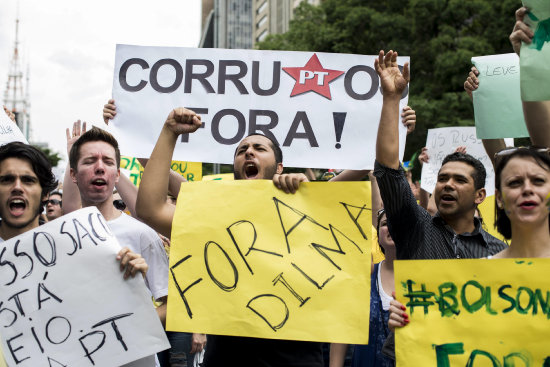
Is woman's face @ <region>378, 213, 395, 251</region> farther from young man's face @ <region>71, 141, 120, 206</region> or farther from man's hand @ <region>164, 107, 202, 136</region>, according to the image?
young man's face @ <region>71, 141, 120, 206</region>

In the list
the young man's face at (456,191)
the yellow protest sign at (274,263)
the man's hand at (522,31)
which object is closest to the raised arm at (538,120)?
the man's hand at (522,31)

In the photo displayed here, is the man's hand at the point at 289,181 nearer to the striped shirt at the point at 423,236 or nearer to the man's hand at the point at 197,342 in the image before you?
the striped shirt at the point at 423,236

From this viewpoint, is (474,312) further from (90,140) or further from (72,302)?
(90,140)

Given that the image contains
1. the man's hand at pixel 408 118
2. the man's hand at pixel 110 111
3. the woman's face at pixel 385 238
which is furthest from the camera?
the man's hand at pixel 110 111

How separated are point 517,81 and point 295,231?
204 cm

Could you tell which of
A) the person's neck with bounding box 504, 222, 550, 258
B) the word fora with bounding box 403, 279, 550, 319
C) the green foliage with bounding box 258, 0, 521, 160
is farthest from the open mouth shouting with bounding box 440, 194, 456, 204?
the green foliage with bounding box 258, 0, 521, 160

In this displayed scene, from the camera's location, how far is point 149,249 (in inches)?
132

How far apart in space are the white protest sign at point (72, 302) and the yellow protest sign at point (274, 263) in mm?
185

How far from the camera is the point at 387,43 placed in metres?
19.7

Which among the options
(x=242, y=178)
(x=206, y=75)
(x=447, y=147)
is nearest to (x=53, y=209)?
(x=206, y=75)

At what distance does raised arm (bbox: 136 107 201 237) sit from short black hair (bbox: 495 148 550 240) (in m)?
1.33

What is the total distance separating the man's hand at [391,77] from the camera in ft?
9.80

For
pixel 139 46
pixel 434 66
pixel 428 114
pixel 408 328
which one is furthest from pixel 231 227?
pixel 434 66

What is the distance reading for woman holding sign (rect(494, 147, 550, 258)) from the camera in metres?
2.67
